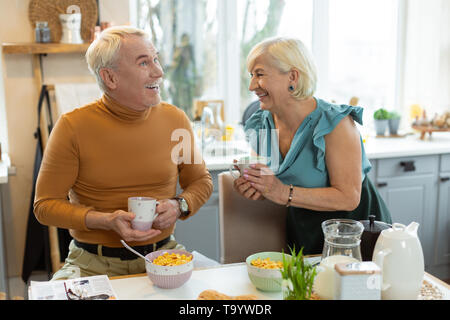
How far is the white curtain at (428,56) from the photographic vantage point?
3.54 metres

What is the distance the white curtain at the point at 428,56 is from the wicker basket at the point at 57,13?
2.29m

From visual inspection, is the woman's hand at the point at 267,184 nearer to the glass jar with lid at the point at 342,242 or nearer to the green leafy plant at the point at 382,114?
the glass jar with lid at the point at 342,242

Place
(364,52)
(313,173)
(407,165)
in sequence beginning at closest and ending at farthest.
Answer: (313,173)
(407,165)
(364,52)

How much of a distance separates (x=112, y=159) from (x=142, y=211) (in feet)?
1.10

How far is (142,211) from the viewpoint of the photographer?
56.1 inches

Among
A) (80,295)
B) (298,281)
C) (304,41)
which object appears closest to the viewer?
(298,281)

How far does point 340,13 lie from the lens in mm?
3617

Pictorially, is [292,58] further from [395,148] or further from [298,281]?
[395,148]

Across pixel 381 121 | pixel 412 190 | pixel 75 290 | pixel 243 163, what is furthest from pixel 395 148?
pixel 75 290

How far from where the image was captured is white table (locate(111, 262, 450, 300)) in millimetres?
1268

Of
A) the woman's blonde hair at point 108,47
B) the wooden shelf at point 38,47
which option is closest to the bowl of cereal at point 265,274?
the woman's blonde hair at point 108,47

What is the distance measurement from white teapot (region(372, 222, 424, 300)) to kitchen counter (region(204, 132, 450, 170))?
1489mm

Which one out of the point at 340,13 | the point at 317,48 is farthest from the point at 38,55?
the point at 340,13

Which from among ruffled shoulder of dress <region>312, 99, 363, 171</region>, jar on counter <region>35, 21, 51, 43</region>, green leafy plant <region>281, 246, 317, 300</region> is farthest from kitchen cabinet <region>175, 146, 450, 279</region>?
green leafy plant <region>281, 246, 317, 300</region>
